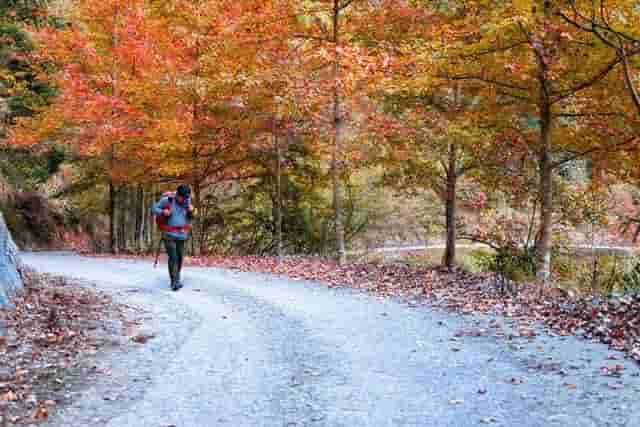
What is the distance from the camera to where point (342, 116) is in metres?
16.8

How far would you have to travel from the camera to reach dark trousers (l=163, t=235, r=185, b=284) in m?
11.8

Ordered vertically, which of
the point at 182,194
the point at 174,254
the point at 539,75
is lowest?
the point at 174,254

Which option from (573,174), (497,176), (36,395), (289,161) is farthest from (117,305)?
(573,174)

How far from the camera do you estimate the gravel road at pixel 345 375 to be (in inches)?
201

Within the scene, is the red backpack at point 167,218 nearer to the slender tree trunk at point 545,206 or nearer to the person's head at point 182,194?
Result: the person's head at point 182,194

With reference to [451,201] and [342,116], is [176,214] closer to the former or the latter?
[342,116]

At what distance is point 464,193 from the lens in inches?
676

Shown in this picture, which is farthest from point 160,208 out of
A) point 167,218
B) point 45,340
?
point 45,340

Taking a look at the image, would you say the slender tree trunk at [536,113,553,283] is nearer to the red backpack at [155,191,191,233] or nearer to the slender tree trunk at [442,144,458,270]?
the slender tree trunk at [442,144,458,270]

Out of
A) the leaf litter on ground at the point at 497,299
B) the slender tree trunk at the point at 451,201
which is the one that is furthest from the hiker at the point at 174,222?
the slender tree trunk at the point at 451,201

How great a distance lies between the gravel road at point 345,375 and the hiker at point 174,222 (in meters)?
2.01

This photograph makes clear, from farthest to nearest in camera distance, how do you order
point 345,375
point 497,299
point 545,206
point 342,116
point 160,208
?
1. point 342,116
2. point 545,206
3. point 160,208
4. point 497,299
5. point 345,375

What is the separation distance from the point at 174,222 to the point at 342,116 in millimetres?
6668

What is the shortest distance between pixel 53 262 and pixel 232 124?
708 cm
